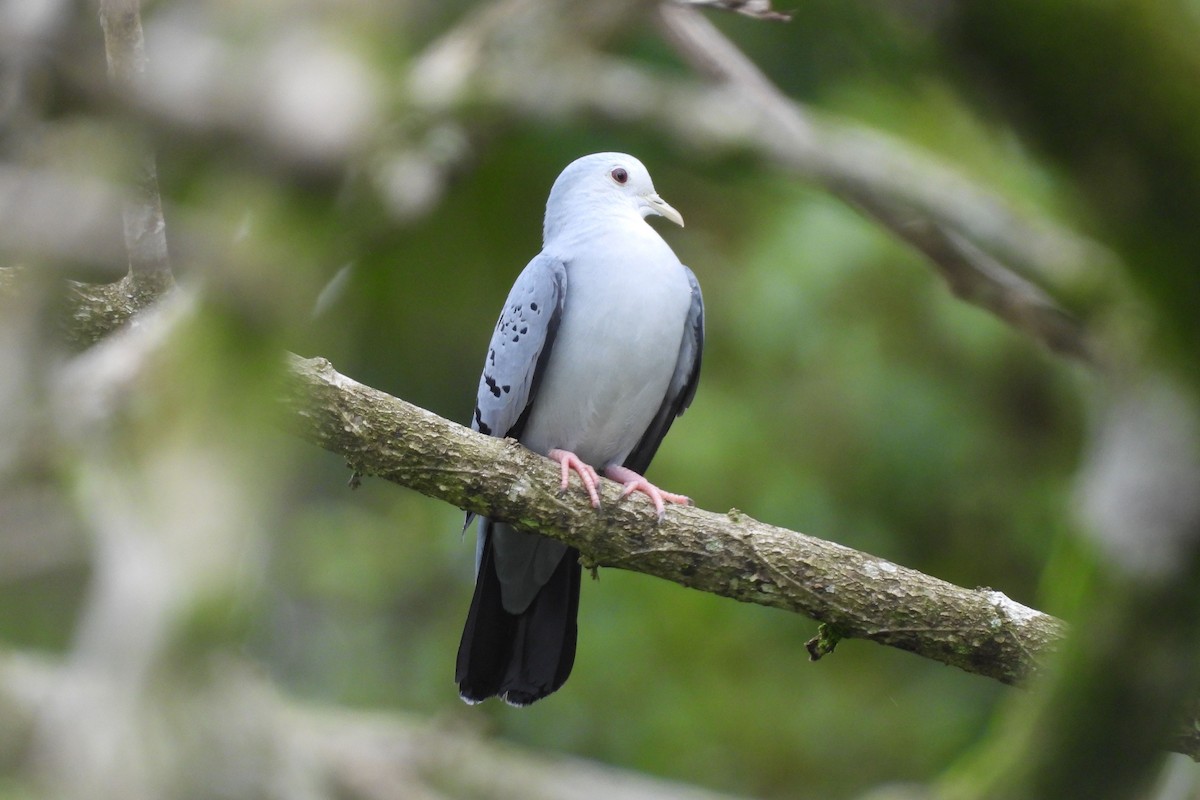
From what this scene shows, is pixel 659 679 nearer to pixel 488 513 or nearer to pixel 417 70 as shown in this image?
pixel 488 513

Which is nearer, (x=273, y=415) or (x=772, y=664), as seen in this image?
(x=273, y=415)

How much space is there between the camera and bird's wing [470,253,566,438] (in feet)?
14.5

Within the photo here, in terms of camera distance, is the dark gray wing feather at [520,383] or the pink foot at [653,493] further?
the dark gray wing feather at [520,383]

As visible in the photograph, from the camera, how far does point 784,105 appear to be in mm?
4324

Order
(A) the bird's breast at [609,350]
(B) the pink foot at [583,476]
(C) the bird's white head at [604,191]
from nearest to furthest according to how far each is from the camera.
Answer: (B) the pink foot at [583,476], (A) the bird's breast at [609,350], (C) the bird's white head at [604,191]

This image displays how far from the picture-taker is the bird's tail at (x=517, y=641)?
462cm

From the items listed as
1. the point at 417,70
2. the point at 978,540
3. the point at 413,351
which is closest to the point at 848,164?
the point at 417,70

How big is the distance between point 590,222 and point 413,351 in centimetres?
347

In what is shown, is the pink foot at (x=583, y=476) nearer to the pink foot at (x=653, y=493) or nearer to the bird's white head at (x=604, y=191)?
the pink foot at (x=653, y=493)

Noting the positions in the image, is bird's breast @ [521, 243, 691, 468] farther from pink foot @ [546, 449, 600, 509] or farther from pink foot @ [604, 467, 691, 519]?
pink foot @ [546, 449, 600, 509]

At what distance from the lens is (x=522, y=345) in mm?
→ 4441

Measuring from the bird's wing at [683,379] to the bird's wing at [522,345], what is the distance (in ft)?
1.81

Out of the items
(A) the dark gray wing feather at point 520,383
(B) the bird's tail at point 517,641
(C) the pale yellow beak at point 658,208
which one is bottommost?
(B) the bird's tail at point 517,641

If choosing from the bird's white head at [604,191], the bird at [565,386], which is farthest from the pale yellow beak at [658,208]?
the bird at [565,386]
